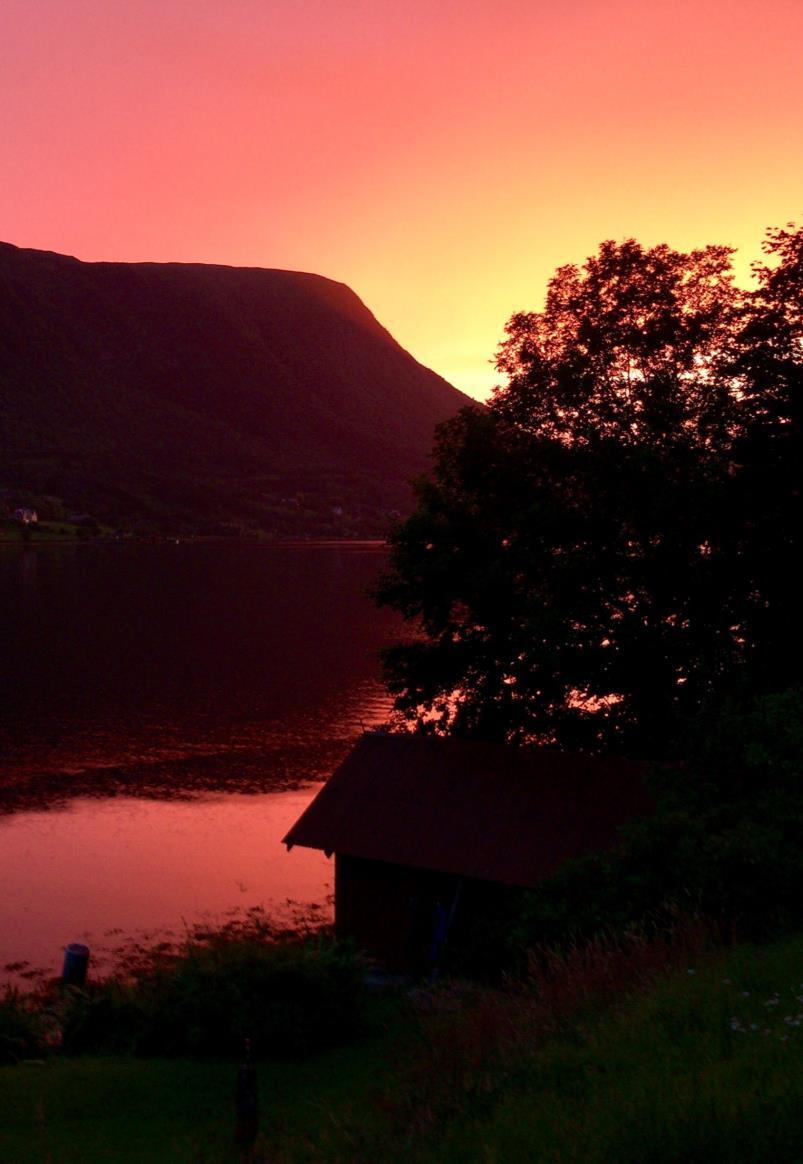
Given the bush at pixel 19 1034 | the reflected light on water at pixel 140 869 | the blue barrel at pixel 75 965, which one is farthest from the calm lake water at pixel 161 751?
the bush at pixel 19 1034

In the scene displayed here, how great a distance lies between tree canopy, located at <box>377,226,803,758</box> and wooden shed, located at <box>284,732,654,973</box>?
5187 millimetres

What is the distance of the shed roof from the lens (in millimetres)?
23734

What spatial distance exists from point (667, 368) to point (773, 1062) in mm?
26728

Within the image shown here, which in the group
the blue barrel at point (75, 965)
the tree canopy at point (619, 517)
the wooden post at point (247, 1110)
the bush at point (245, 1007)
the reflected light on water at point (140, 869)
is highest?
the tree canopy at point (619, 517)

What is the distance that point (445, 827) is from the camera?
24.8 meters

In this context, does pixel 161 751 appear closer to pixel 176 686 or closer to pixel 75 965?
pixel 176 686

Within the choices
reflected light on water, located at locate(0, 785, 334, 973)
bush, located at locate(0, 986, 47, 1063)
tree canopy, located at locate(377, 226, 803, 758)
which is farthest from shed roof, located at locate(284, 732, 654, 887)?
reflected light on water, located at locate(0, 785, 334, 973)

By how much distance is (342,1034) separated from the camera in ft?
58.7

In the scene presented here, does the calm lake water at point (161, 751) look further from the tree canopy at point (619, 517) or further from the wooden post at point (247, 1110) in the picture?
the wooden post at point (247, 1110)

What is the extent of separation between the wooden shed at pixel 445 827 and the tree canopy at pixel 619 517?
5.19 metres

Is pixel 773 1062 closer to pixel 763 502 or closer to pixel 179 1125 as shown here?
pixel 179 1125

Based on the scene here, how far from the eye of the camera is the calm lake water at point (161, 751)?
111 ft

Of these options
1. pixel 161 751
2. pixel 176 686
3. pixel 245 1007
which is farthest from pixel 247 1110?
pixel 176 686

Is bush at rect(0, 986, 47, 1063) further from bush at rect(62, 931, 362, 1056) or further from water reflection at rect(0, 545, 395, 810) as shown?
water reflection at rect(0, 545, 395, 810)
